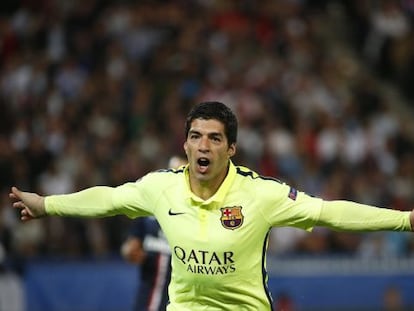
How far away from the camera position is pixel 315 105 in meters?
17.0

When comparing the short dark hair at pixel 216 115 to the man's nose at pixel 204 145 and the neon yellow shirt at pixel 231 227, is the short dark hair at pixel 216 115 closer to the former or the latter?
the man's nose at pixel 204 145

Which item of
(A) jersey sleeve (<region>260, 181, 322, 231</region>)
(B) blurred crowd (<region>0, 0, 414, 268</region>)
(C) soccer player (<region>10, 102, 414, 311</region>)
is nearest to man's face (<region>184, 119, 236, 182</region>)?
(C) soccer player (<region>10, 102, 414, 311</region>)

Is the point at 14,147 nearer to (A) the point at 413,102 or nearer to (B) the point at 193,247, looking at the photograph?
(A) the point at 413,102

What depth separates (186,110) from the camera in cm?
1644

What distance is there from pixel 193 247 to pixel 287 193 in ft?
2.02

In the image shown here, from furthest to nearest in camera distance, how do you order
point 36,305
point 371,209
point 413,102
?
point 413,102 → point 36,305 → point 371,209

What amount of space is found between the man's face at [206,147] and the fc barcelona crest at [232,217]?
223 millimetres

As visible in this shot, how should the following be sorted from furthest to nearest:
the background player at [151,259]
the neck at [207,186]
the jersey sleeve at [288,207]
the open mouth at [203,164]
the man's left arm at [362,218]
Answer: the background player at [151,259], the neck at [207,186], the open mouth at [203,164], the jersey sleeve at [288,207], the man's left arm at [362,218]

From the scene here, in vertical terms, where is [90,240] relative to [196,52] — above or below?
below

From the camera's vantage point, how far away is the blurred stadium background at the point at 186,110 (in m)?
14.6

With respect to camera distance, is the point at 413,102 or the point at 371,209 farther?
the point at 413,102

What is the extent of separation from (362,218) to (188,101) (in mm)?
10691

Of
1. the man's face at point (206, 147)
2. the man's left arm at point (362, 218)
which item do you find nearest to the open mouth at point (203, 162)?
the man's face at point (206, 147)

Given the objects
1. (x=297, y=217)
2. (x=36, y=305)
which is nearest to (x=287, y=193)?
(x=297, y=217)
